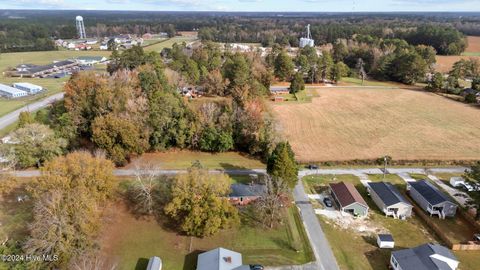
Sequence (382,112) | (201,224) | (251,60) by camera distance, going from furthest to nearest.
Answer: (251,60) → (382,112) → (201,224)

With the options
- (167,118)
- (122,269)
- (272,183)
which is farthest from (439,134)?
(122,269)

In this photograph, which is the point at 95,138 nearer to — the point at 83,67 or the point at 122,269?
the point at 122,269

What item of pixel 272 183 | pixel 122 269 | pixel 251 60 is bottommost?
pixel 122 269

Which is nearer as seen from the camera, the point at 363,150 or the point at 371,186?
the point at 371,186

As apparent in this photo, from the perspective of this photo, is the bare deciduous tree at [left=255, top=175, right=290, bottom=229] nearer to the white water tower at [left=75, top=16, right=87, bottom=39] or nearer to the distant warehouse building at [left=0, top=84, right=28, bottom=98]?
the distant warehouse building at [left=0, top=84, right=28, bottom=98]

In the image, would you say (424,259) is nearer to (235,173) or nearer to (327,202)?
(327,202)

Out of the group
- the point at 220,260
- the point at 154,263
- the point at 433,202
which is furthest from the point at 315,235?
the point at 154,263

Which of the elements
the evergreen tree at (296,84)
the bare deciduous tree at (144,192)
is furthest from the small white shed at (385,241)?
the evergreen tree at (296,84)
